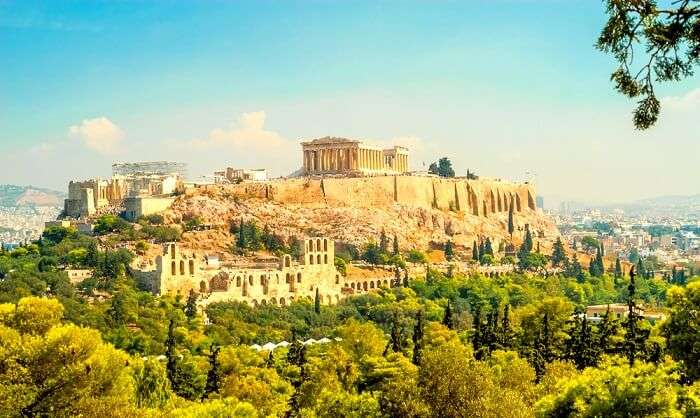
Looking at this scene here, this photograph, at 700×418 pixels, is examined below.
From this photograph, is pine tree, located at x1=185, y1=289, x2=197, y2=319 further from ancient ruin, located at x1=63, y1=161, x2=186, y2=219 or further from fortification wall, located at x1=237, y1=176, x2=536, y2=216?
fortification wall, located at x1=237, y1=176, x2=536, y2=216

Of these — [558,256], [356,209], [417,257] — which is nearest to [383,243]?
[417,257]

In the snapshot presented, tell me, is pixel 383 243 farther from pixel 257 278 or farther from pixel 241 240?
pixel 257 278

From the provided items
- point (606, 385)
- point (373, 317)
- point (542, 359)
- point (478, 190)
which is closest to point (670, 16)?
point (606, 385)

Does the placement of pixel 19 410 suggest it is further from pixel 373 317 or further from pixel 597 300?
pixel 597 300

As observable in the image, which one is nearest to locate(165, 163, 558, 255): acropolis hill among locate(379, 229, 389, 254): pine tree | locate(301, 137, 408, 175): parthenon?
locate(379, 229, 389, 254): pine tree

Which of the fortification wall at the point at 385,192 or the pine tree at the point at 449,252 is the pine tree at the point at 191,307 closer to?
the fortification wall at the point at 385,192
